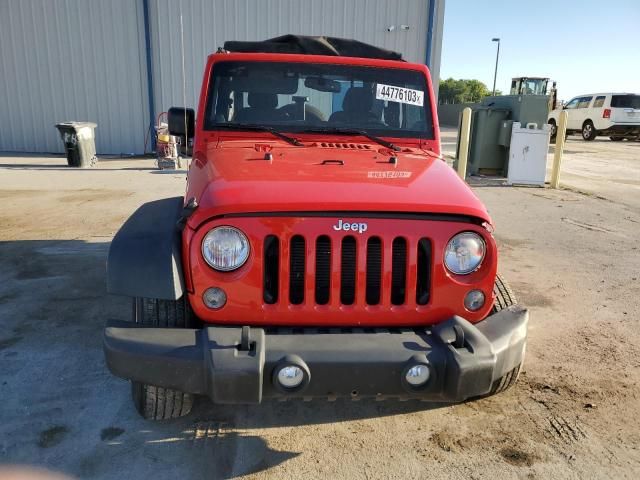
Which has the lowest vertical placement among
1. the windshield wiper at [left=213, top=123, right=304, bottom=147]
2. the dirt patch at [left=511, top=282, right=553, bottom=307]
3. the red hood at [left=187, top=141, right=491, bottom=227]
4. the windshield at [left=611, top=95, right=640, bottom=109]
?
the dirt patch at [left=511, top=282, right=553, bottom=307]

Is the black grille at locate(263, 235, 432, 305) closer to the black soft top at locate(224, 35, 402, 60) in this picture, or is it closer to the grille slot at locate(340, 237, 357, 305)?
the grille slot at locate(340, 237, 357, 305)

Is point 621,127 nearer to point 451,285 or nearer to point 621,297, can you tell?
point 621,297

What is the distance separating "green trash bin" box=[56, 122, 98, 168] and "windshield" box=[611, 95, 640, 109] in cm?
2142

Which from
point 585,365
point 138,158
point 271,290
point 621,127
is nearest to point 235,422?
point 271,290

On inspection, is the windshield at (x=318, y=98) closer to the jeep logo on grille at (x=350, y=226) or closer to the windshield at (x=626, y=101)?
the jeep logo on grille at (x=350, y=226)

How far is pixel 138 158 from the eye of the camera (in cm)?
1504

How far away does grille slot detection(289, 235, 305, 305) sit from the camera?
2324 mm

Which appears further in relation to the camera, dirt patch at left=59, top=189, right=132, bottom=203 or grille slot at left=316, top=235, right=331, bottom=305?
dirt patch at left=59, top=189, right=132, bottom=203

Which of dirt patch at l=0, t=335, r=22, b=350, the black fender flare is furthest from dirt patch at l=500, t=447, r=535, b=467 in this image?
dirt patch at l=0, t=335, r=22, b=350

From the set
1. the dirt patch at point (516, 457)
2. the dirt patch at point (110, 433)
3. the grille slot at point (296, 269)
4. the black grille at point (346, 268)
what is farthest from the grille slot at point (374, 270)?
the dirt patch at point (110, 433)

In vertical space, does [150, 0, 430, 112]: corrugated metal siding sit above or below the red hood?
above

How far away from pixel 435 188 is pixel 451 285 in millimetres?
499

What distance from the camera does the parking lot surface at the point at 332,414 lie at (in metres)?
2.48

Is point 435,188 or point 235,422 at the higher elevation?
point 435,188
